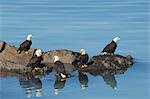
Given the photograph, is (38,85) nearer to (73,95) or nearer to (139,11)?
(73,95)

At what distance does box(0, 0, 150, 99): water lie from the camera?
1355 cm

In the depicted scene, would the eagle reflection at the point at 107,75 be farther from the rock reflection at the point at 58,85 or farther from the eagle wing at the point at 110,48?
the eagle wing at the point at 110,48

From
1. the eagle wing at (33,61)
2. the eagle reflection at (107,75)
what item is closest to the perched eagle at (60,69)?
the eagle wing at (33,61)

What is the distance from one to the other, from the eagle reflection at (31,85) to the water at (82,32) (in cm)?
10

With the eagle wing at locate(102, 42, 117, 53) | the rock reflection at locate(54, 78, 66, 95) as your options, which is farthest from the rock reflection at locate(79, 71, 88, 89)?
the eagle wing at locate(102, 42, 117, 53)

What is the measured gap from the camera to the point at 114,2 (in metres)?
29.1

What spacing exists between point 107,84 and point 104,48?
9.30 feet

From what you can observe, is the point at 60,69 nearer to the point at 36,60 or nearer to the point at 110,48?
the point at 36,60

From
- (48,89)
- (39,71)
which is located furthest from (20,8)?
(48,89)

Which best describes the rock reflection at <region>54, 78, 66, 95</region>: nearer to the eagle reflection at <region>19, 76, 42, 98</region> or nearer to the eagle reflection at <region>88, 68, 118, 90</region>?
the eagle reflection at <region>19, 76, 42, 98</region>

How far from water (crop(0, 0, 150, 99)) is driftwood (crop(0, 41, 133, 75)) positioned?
36 centimetres

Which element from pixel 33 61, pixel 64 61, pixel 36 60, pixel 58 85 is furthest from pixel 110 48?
pixel 58 85

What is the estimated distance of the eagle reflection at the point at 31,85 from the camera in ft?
43.6

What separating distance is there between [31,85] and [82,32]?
6.33 meters
